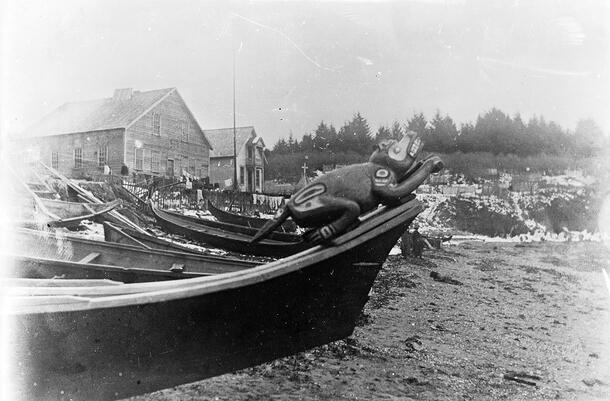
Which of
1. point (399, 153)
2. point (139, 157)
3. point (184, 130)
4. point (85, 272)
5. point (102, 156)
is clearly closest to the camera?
point (399, 153)

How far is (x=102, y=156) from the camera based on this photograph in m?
11.5


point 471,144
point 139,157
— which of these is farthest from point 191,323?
point 139,157

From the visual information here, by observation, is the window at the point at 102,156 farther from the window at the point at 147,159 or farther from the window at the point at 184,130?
the window at the point at 184,130

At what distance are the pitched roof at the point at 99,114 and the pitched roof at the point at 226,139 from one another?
2.31 meters

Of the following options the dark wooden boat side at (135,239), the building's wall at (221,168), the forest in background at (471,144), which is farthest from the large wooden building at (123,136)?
the dark wooden boat side at (135,239)

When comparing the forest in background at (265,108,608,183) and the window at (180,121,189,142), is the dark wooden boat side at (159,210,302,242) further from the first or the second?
the window at (180,121,189,142)

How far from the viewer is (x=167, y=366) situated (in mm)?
1490

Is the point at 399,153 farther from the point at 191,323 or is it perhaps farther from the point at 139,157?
the point at 139,157

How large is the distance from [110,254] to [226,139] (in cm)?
1136

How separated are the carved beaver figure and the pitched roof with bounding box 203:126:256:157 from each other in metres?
10.2

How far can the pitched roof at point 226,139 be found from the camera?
12.1 meters

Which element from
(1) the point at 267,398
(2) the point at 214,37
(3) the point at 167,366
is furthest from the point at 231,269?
(2) the point at 214,37

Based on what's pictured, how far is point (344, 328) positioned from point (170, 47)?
5573mm

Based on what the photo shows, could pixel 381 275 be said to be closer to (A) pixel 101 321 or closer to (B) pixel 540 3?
(B) pixel 540 3
